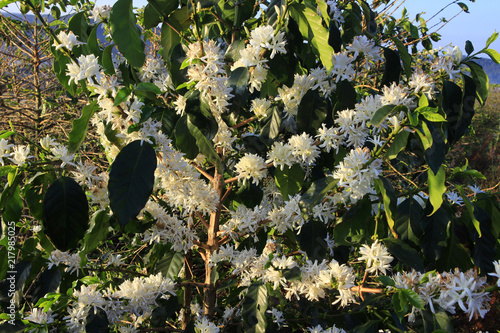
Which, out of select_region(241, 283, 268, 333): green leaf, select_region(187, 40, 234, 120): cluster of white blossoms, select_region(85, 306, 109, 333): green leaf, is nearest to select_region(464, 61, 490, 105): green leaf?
select_region(187, 40, 234, 120): cluster of white blossoms

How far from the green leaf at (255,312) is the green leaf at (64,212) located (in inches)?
20.8

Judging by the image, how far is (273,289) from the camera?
1183 millimetres

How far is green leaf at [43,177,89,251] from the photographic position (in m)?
0.90

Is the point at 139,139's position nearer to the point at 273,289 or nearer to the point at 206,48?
the point at 206,48

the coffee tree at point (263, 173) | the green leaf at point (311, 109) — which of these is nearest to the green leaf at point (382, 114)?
the coffee tree at point (263, 173)

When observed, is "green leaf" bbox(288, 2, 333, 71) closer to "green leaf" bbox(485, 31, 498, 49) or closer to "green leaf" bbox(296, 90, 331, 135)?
"green leaf" bbox(296, 90, 331, 135)

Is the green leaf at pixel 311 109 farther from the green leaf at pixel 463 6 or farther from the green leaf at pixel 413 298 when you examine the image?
the green leaf at pixel 463 6

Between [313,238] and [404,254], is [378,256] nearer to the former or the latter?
[404,254]

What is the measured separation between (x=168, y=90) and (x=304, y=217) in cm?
63

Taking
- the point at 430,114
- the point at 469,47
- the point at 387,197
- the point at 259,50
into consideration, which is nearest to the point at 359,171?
the point at 387,197

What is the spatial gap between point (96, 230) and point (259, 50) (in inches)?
28.1

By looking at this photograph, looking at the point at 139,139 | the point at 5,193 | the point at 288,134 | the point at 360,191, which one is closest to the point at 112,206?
the point at 139,139

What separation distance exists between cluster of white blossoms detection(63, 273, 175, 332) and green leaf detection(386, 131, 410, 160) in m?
0.80

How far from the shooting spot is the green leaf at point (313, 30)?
101cm
